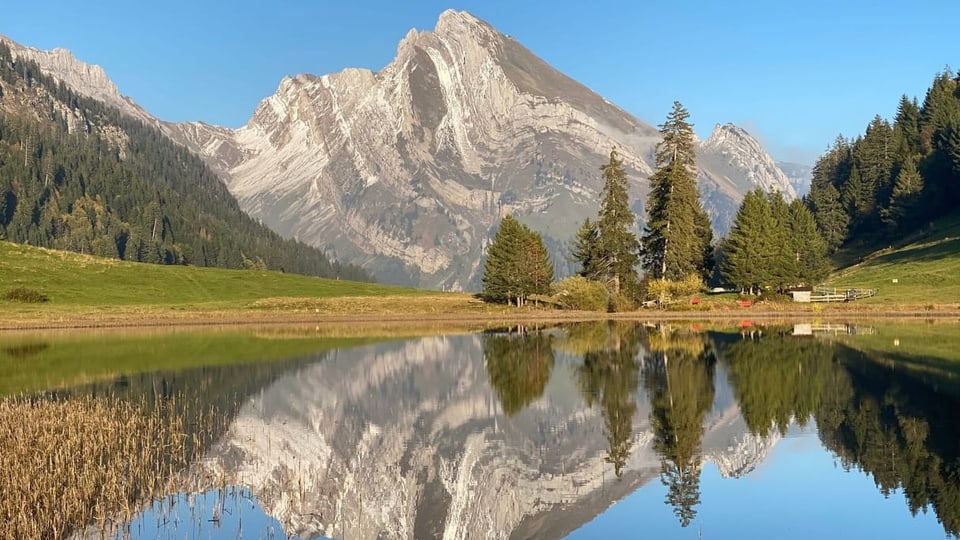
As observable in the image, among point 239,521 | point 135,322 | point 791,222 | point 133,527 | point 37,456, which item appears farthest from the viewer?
point 791,222

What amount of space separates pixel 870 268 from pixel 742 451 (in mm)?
131997

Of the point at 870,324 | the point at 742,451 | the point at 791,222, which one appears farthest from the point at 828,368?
the point at 791,222

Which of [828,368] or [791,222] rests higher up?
[791,222]

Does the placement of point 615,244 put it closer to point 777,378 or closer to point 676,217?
point 676,217

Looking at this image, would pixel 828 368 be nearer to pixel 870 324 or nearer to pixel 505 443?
pixel 505 443

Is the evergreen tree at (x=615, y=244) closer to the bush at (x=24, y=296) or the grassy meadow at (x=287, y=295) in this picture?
the grassy meadow at (x=287, y=295)

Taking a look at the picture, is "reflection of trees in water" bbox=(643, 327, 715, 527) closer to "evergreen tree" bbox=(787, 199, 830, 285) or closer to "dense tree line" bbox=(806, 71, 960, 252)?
"evergreen tree" bbox=(787, 199, 830, 285)

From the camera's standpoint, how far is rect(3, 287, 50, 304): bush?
126 m

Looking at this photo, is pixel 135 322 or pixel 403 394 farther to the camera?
pixel 135 322

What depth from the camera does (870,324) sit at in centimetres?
9100

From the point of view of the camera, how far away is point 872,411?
35125 millimetres

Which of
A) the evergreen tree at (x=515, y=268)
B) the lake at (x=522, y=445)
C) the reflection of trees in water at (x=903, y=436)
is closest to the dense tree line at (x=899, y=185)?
the evergreen tree at (x=515, y=268)

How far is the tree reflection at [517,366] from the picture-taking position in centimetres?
4412

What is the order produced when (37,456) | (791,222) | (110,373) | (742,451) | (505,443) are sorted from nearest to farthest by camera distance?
(37,456), (742,451), (505,443), (110,373), (791,222)
